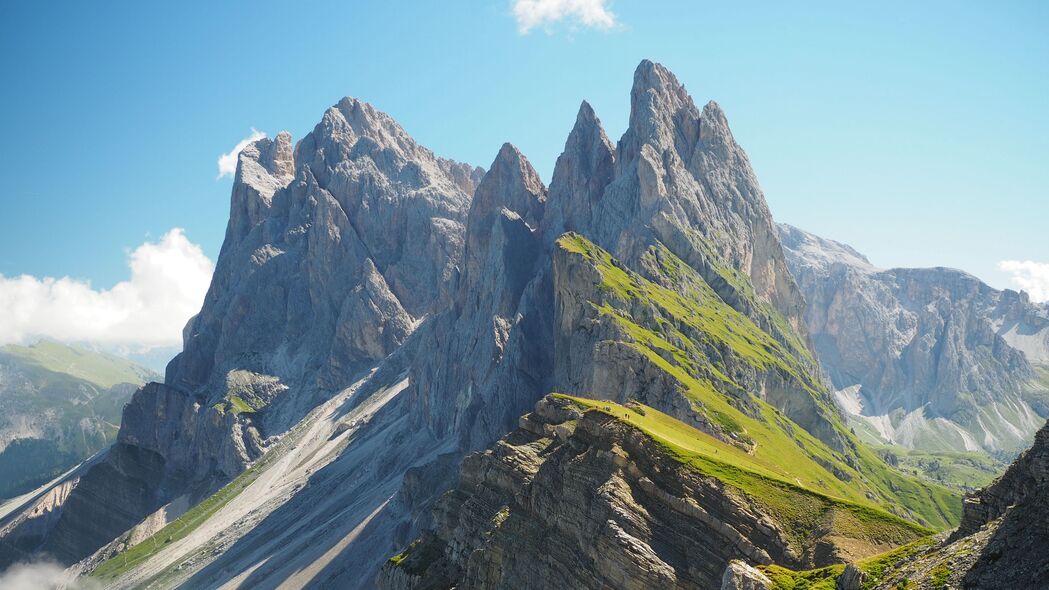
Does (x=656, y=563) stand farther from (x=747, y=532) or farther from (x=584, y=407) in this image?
(x=584, y=407)

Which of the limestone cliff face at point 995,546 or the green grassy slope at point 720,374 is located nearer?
the limestone cliff face at point 995,546

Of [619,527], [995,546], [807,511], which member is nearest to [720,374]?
[807,511]

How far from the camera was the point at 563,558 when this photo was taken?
67125 millimetres

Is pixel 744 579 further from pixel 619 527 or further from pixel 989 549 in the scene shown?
pixel 619 527

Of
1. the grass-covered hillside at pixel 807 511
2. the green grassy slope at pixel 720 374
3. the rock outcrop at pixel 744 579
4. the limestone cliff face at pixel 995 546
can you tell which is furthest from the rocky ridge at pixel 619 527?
the green grassy slope at pixel 720 374

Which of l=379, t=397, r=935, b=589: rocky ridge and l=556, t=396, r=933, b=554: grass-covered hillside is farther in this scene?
l=556, t=396, r=933, b=554: grass-covered hillside

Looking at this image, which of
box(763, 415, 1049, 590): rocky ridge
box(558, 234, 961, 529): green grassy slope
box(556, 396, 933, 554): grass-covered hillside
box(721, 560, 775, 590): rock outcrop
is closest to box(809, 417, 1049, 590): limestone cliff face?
box(763, 415, 1049, 590): rocky ridge

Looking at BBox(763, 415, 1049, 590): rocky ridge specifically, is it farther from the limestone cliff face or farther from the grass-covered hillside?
the grass-covered hillside

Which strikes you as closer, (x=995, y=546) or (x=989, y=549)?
(x=995, y=546)

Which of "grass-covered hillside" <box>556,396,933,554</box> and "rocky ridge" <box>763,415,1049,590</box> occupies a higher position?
"rocky ridge" <box>763,415,1049,590</box>

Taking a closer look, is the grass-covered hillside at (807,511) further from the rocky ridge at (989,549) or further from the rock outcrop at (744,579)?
the rocky ridge at (989,549)

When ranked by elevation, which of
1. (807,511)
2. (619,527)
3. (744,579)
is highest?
(619,527)

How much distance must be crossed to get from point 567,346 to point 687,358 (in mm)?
26406

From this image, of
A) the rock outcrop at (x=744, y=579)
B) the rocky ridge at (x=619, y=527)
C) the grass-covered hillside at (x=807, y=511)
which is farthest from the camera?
the grass-covered hillside at (x=807, y=511)
